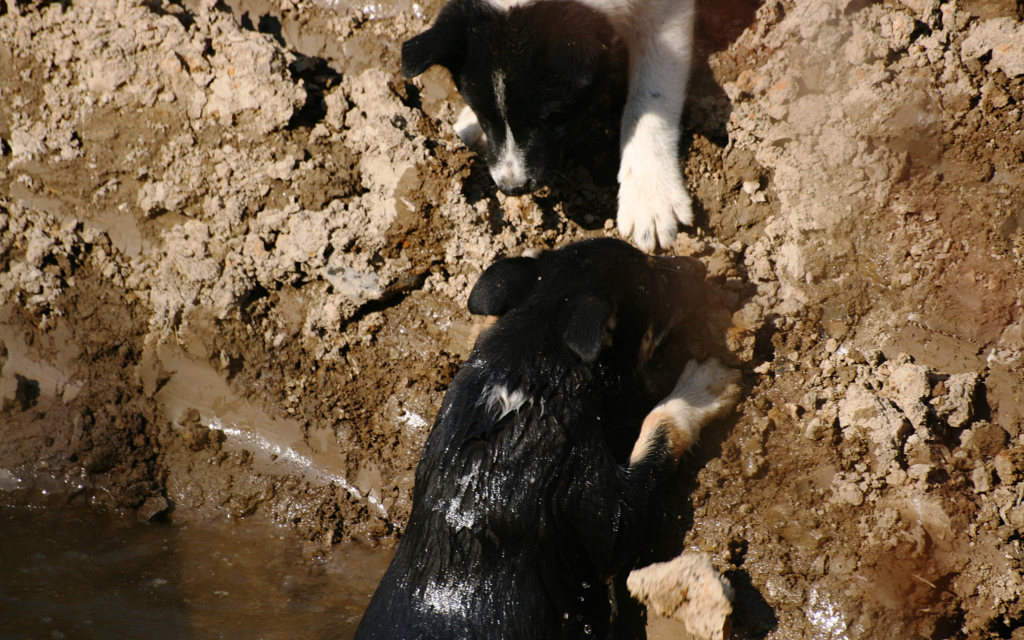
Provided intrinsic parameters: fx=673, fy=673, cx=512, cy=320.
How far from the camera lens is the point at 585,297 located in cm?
337

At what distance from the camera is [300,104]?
14.3 feet

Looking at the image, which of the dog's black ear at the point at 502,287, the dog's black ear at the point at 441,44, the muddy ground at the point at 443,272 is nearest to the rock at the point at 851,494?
the muddy ground at the point at 443,272

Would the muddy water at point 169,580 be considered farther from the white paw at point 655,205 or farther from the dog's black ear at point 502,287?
the white paw at point 655,205

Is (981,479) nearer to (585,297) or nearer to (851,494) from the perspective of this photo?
(851,494)

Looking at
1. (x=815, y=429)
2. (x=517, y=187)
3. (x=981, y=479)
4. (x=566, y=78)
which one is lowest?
(x=981, y=479)


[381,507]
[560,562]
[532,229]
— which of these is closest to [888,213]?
[532,229]

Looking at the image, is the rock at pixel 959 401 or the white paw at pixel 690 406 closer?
the rock at pixel 959 401

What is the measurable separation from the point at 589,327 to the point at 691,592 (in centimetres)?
143

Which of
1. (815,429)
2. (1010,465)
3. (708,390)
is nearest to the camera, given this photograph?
(1010,465)

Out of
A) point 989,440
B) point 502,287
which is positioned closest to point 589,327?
point 502,287

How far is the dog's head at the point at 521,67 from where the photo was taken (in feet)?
11.5

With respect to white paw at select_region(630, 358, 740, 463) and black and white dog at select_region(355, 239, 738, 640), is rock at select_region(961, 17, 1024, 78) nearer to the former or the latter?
black and white dog at select_region(355, 239, 738, 640)

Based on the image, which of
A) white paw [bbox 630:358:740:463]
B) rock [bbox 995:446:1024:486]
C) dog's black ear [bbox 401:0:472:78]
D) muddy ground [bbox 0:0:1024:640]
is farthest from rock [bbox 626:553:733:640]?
dog's black ear [bbox 401:0:472:78]

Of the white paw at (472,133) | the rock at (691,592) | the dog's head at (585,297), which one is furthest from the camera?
the white paw at (472,133)
